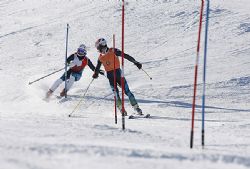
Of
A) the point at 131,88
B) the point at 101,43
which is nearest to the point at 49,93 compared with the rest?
the point at 131,88

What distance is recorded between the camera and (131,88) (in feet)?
41.4

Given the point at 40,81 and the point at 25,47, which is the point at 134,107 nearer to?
the point at 40,81

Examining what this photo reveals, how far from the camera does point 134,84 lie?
506 inches

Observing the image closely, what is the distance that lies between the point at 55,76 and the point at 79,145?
29.8 feet

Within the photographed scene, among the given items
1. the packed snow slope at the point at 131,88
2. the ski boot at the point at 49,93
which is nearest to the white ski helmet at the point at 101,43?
the packed snow slope at the point at 131,88

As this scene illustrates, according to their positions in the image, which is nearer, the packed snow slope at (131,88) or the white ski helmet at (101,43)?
the packed snow slope at (131,88)

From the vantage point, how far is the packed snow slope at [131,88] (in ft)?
16.1

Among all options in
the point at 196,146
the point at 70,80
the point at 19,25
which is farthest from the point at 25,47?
the point at 196,146

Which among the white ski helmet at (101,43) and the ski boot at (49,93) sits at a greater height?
the white ski helmet at (101,43)

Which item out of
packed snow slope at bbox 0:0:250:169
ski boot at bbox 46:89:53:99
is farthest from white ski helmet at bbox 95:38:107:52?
ski boot at bbox 46:89:53:99

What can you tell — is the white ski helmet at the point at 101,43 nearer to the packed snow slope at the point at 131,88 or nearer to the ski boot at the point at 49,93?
the packed snow slope at the point at 131,88

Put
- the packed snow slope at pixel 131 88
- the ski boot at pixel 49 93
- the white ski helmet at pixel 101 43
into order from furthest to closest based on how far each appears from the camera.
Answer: the ski boot at pixel 49 93 < the white ski helmet at pixel 101 43 < the packed snow slope at pixel 131 88

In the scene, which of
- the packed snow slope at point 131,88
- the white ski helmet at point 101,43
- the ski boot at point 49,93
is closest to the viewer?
the packed snow slope at point 131,88

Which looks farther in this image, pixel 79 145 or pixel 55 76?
pixel 55 76
